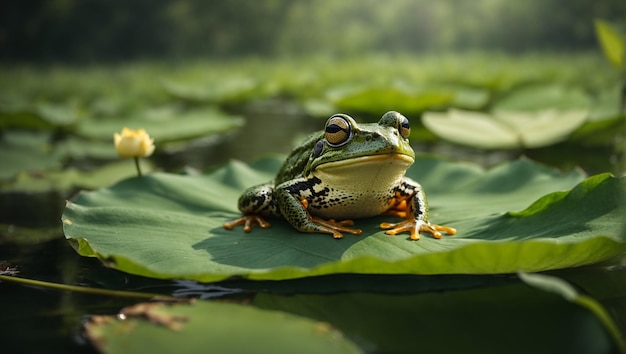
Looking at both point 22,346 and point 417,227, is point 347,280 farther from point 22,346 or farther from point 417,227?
point 22,346

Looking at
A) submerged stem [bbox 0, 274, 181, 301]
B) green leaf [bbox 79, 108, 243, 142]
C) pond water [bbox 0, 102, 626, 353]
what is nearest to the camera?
pond water [bbox 0, 102, 626, 353]

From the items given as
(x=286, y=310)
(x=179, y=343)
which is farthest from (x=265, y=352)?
(x=286, y=310)

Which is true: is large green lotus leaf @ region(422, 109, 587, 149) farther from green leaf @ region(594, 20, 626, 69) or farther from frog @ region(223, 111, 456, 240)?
frog @ region(223, 111, 456, 240)

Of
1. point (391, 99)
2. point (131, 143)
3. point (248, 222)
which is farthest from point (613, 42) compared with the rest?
point (131, 143)

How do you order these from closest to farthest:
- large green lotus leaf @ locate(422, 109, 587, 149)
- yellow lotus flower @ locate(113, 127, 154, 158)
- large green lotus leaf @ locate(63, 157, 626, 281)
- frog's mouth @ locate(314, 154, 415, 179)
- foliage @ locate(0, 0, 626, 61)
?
large green lotus leaf @ locate(63, 157, 626, 281) → frog's mouth @ locate(314, 154, 415, 179) → yellow lotus flower @ locate(113, 127, 154, 158) → large green lotus leaf @ locate(422, 109, 587, 149) → foliage @ locate(0, 0, 626, 61)

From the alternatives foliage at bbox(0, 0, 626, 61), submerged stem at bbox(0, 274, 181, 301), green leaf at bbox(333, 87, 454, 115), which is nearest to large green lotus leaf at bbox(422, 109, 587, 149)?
green leaf at bbox(333, 87, 454, 115)

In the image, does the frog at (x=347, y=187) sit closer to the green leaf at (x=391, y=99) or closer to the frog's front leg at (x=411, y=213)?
the frog's front leg at (x=411, y=213)

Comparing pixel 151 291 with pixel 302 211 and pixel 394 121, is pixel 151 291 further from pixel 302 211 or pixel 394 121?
pixel 394 121
